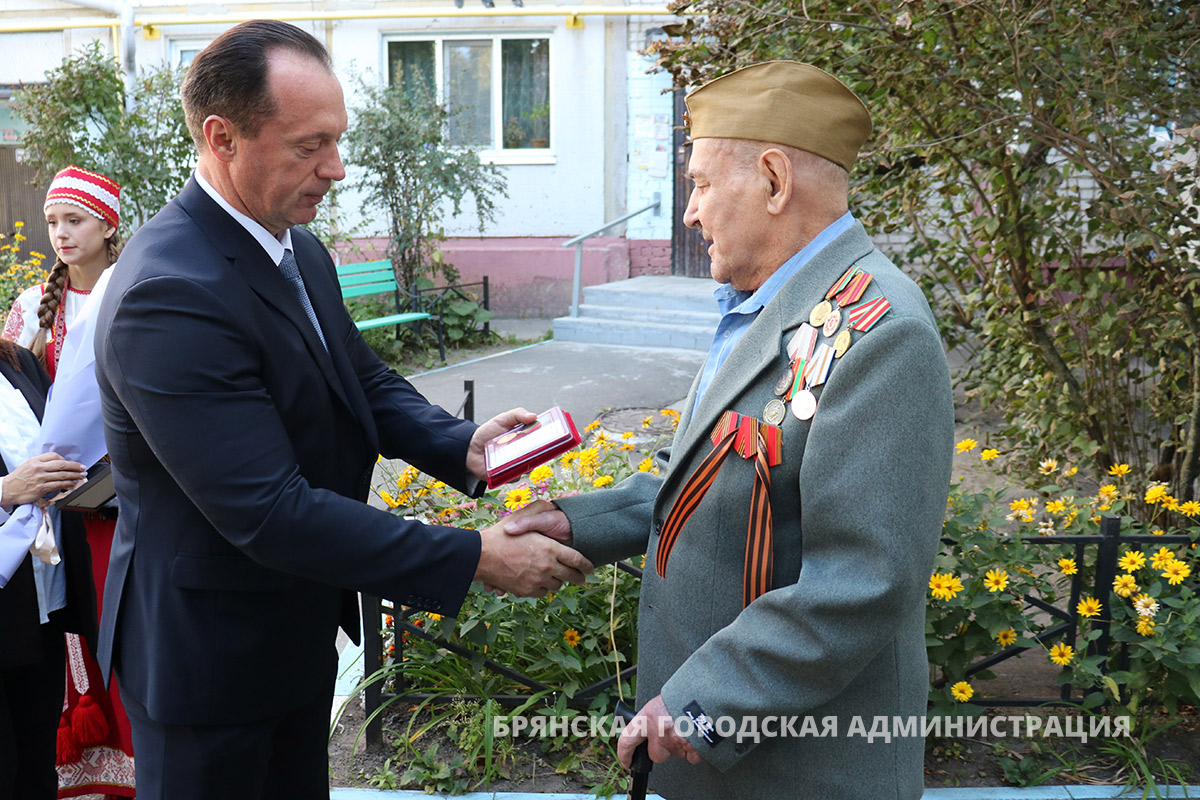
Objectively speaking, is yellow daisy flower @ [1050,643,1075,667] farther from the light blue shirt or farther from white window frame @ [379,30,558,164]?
white window frame @ [379,30,558,164]

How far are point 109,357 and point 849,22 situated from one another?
3109mm

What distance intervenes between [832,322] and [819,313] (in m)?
0.04

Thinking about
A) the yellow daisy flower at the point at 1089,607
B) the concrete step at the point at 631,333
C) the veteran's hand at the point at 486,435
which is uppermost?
the veteran's hand at the point at 486,435

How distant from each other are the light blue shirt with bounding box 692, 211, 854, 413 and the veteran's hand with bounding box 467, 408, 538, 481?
0.63 meters

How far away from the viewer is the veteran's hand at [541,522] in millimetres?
2230

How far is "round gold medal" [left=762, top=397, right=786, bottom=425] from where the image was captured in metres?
1.72

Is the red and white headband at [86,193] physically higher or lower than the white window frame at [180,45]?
lower

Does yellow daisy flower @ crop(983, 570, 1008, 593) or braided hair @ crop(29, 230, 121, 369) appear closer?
yellow daisy flower @ crop(983, 570, 1008, 593)

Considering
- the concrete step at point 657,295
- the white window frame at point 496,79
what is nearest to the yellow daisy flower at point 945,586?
the concrete step at point 657,295

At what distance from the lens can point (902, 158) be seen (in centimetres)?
449

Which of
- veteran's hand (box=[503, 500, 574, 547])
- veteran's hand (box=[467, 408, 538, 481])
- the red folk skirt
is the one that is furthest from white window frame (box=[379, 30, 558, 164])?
veteran's hand (box=[503, 500, 574, 547])

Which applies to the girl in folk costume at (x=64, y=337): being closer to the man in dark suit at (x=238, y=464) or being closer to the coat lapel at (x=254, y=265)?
the man in dark suit at (x=238, y=464)

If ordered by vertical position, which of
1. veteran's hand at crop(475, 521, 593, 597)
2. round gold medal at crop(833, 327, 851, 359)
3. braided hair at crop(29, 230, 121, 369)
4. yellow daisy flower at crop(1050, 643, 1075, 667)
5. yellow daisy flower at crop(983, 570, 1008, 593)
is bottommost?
yellow daisy flower at crop(1050, 643, 1075, 667)

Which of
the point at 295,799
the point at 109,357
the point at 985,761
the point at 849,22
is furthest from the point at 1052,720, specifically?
the point at 109,357
